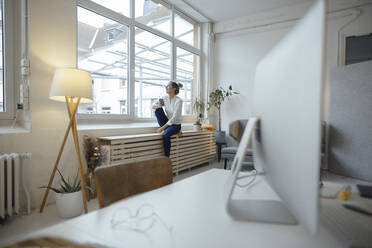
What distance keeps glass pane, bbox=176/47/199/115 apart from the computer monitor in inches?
171

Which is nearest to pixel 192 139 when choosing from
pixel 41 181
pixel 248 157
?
pixel 248 157

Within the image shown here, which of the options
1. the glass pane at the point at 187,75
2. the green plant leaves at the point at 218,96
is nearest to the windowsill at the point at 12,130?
the glass pane at the point at 187,75

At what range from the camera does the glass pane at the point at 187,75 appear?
16.2ft

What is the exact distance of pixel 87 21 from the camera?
307 centimetres

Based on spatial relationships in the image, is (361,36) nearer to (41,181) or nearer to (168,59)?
(168,59)

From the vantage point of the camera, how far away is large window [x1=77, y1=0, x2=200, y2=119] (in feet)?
10.2

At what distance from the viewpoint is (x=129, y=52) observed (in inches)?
142

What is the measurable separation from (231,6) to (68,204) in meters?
4.63

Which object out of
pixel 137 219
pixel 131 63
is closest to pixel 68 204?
pixel 137 219

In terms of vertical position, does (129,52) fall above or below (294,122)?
above

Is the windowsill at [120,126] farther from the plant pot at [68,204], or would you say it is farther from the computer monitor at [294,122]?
the computer monitor at [294,122]

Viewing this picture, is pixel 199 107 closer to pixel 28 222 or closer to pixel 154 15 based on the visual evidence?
pixel 154 15

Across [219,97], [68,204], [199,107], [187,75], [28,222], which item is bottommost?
[28,222]

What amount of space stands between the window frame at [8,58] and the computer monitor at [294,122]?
2.68m
